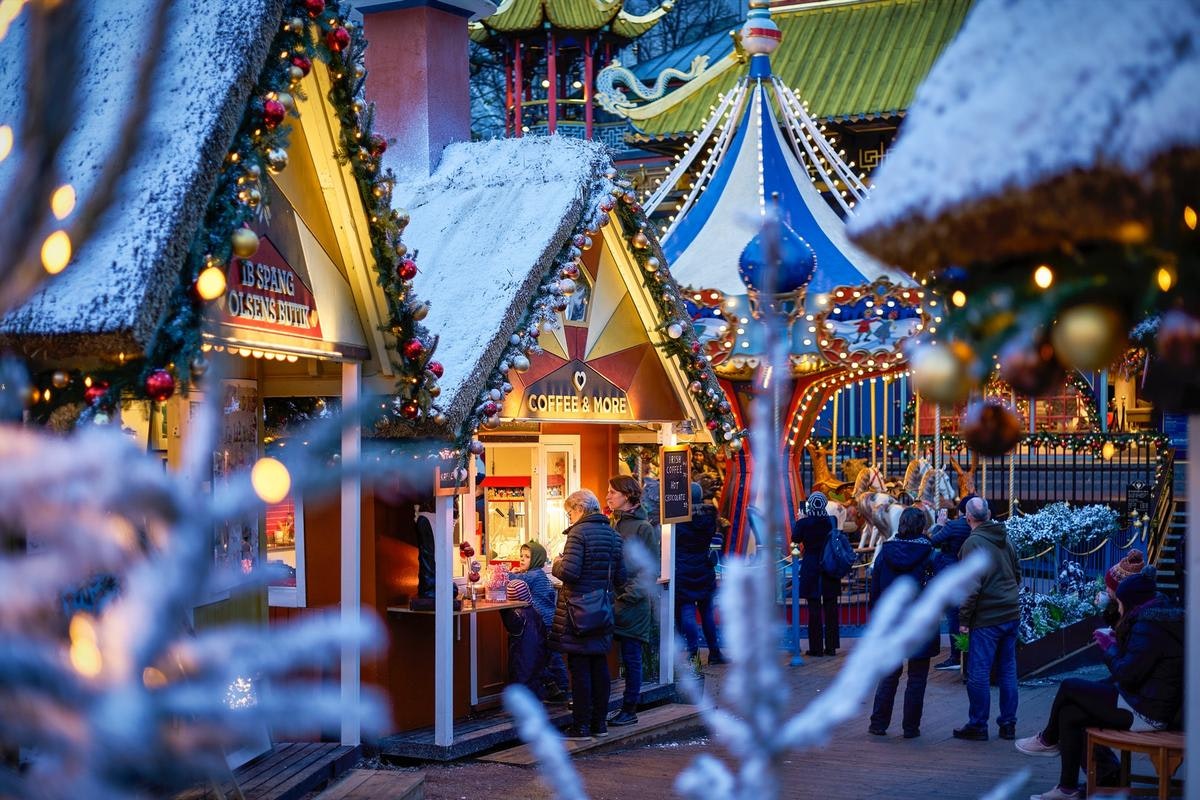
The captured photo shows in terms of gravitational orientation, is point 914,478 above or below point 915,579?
above

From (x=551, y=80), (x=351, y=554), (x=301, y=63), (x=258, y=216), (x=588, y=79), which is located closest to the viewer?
(x=301, y=63)

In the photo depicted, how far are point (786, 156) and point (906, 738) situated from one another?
9.25 metres

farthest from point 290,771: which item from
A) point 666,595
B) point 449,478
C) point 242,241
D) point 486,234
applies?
point 666,595

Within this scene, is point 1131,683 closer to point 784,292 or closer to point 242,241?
point 242,241

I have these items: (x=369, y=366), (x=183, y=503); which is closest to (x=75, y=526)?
(x=183, y=503)

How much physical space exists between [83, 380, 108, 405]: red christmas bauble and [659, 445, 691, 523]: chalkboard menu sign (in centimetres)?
635

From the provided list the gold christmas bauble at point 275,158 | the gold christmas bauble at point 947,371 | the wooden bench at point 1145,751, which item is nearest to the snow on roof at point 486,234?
the gold christmas bauble at point 275,158

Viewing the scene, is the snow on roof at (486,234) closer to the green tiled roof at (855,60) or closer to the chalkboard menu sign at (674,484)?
the chalkboard menu sign at (674,484)

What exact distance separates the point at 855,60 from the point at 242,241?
24882 millimetres

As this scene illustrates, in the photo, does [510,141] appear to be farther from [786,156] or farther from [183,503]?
[183,503]

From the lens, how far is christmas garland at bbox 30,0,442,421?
5.74m

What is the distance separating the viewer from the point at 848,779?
9.04 meters

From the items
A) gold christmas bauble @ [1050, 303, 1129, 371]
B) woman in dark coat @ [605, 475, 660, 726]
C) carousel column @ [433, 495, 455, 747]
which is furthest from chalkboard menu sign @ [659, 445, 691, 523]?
gold christmas bauble @ [1050, 303, 1129, 371]

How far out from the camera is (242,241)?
6121 mm
